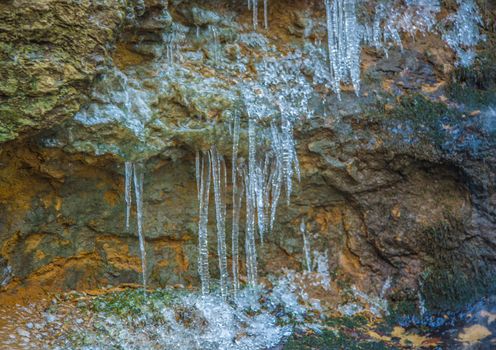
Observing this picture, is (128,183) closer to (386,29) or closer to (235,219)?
(235,219)

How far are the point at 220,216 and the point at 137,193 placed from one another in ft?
2.35

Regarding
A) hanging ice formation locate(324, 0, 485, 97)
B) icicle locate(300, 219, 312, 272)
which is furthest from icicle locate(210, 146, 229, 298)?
hanging ice formation locate(324, 0, 485, 97)

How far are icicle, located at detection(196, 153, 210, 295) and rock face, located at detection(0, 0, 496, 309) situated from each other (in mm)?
81

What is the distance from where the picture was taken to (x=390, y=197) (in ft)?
16.3

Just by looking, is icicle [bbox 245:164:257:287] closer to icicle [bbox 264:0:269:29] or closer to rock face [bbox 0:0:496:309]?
rock face [bbox 0:0:496:309]

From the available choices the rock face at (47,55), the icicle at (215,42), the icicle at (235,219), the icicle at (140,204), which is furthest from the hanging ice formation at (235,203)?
the rock face at (47,55)

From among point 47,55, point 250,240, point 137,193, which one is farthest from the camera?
point 250,240

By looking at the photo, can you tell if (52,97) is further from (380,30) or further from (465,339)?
(465,339)

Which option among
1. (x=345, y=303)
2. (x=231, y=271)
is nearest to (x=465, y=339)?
(x=345, y=303)

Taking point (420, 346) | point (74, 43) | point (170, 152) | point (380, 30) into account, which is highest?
point (380, 30)

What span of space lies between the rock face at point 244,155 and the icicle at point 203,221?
0.08 meters

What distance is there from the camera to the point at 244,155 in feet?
15.1

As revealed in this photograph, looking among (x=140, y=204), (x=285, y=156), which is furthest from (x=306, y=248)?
(x=140, y=204)

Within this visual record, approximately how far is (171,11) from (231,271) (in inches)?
89.4
